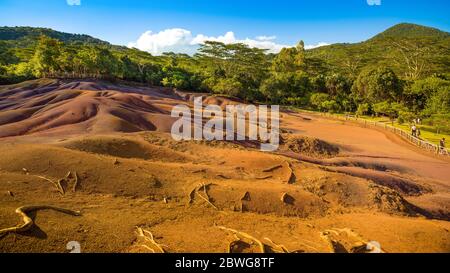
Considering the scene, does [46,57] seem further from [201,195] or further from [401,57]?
[401,57]

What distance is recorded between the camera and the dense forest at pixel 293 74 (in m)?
43.0

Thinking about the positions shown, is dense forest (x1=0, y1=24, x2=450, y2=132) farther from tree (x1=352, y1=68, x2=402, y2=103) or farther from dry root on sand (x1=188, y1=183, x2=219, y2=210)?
dry root on sand (x1=188, y1=183, x2=219, y2=210)

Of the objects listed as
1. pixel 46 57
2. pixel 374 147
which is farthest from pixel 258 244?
pixel 46 57

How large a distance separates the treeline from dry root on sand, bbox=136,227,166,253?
32.5 meters

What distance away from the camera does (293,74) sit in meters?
56.3

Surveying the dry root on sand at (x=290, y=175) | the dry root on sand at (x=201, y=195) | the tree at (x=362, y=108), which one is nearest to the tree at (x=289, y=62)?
the tree at (x=362, y=108)

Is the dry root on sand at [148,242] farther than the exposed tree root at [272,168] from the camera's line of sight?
No

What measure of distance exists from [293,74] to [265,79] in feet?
16.4

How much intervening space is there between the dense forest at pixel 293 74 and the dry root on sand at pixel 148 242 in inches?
1139

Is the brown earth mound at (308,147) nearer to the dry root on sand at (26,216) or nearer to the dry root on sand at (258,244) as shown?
the dry root on sand at (258,244)

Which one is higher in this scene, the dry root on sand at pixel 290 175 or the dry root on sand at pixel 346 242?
the dry root on sand at pixel 290 175

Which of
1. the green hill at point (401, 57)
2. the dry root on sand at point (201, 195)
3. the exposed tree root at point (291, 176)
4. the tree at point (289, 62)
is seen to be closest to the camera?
the dry root on sand at point (201, 195)

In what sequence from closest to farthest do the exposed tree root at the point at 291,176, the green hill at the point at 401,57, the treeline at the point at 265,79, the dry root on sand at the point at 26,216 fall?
the dry root on sand at the point at 26,216 < the exposed tree root at the point at 291,176 < the treeline at the point at 265,79 < the green hill at the point at 401,57

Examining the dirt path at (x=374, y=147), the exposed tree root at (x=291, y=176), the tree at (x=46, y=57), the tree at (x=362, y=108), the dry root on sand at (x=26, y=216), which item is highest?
the tree at (x=46, y=57)
